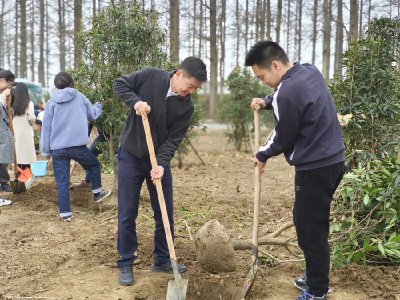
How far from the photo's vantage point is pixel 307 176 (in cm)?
299

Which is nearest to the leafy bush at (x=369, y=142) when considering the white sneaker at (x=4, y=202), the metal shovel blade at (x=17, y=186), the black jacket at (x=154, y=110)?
the black jacket at (x=154, y=110)

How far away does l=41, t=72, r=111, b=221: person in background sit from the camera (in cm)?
538

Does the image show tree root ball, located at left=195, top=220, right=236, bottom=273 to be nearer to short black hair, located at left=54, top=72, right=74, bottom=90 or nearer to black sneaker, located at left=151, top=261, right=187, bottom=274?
black sneaker, located at left=151, top=261, right=187, bottom=274

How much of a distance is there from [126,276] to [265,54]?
7.04 ft

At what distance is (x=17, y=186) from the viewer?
6.63 metres

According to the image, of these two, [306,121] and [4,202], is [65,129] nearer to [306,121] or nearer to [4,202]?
[4,202]

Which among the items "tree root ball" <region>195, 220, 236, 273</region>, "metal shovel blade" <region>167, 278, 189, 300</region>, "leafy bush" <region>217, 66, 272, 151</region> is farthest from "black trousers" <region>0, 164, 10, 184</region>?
"leafy bush" <region>217, 66, 272, 151</region>

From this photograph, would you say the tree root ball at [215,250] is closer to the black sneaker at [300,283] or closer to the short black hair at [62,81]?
the black sneaker at [300,283]

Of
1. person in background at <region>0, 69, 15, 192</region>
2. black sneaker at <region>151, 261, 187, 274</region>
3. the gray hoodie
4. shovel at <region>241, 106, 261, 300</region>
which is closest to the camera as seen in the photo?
shovel at <region>241, 106, 261, 300</region>

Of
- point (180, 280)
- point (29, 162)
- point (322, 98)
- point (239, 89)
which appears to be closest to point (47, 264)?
point (180, 280)

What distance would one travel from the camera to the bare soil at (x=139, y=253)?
137 inches

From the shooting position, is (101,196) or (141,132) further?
(101,196)

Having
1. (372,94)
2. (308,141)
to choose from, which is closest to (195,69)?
(308,141)

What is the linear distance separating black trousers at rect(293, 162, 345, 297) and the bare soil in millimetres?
390
